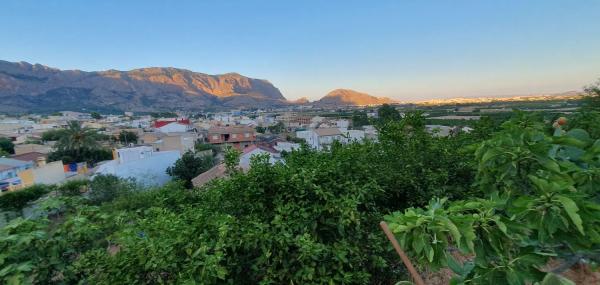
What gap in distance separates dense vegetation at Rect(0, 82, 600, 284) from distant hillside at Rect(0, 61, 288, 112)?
129558mm

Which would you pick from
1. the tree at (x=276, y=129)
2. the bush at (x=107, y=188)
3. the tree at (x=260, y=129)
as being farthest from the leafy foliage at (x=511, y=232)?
the tree at (x=276, y=129)

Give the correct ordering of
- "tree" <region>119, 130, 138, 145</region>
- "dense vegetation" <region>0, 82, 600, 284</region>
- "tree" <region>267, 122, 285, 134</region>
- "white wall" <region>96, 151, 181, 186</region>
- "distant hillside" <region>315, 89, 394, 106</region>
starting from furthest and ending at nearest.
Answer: "distant hillside" <region>315, 89, 394, 106</region>, "tree" <region>267, 122, 285, 134</region>, "tree" <region>119, 130, 138, 145</region>, "white wall" <region>96, 151, 181, 186</region>, "dense vegetation" <region>0, 82, 600, 284</region>

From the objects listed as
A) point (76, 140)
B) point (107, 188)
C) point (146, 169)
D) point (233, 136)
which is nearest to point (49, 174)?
point (146, 169)

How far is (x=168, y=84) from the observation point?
142 m

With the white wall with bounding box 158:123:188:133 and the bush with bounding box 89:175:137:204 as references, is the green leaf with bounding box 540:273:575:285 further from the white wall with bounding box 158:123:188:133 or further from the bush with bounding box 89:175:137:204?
the white wall with bounding box 158:123:188:133

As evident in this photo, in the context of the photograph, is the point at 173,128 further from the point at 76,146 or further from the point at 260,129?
the point at 76,146

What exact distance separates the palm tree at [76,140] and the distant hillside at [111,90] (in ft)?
306

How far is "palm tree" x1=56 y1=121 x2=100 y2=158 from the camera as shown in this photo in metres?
28.6

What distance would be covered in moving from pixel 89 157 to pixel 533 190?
1516 inches

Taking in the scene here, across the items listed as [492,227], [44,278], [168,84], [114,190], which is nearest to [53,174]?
[114,190]

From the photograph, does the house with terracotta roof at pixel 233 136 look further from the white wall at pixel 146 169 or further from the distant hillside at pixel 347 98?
the distant hillside at pixel 347 98

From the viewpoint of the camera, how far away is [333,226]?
2207mm

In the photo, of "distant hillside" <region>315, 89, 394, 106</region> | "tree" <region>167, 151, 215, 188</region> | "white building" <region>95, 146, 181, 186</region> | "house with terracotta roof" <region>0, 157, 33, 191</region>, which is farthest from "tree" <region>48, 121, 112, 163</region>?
"distant hillside" <region>315, 89, 394, 106</region>

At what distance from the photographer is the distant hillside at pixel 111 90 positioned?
10219cm
